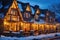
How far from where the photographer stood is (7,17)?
132 inches

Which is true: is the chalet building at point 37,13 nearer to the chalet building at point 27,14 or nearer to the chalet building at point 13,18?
the chalet building at point 27,14

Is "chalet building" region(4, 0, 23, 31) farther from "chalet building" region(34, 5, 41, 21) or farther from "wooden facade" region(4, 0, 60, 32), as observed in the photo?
"chalet building" region(34, 5, 41, 21)

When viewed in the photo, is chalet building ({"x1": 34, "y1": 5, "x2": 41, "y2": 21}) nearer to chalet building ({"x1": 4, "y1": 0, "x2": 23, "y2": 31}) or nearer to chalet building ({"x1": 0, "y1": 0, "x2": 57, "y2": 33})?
chalet building ({"x1": 0, "y1": 0, "x2": 57, "y2": 33})

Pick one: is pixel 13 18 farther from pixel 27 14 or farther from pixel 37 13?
pixel 37 13

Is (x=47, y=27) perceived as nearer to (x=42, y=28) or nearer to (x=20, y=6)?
(x=42, y=28)

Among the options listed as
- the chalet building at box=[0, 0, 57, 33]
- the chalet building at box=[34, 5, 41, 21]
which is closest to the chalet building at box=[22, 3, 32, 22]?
the chalet building at box=[0, 0, 57, 33]

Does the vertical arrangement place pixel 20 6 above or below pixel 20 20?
above

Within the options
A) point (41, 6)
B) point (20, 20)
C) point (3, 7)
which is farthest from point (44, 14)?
point (3, 7)

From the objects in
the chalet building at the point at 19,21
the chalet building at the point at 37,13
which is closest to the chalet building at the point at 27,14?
the chalet building at the point at 19,21

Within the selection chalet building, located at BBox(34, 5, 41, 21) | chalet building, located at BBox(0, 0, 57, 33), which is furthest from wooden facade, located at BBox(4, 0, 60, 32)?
chalet building, located at BBox(34, 5, 41, 21)

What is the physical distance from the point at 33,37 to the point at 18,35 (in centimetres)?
25

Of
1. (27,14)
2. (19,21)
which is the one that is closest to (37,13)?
(27,14)

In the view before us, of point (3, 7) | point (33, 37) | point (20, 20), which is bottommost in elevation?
point (33, 37)

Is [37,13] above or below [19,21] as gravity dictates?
above
